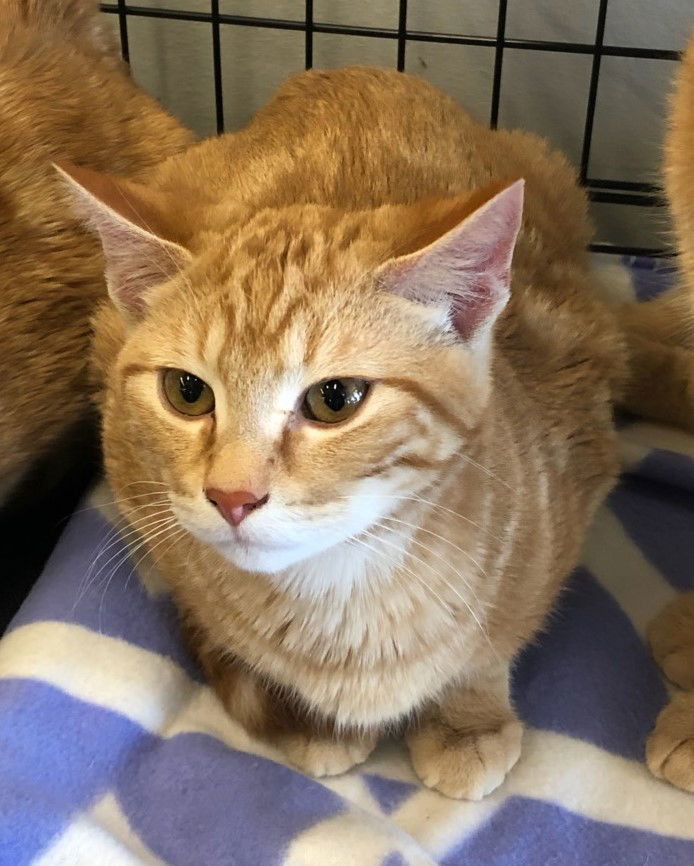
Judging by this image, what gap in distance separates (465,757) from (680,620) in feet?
1.04

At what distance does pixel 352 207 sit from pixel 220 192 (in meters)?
0.18

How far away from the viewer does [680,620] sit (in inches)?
42.6

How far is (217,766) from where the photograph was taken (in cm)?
95

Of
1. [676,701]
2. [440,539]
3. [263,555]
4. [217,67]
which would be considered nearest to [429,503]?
[440,539]

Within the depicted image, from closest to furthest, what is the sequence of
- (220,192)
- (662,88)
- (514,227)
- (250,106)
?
(514,227)
(220,192)
(662,88)
(250,106)

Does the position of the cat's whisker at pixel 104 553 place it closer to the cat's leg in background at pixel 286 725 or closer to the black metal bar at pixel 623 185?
the cat's leg in background at pixel 286 725

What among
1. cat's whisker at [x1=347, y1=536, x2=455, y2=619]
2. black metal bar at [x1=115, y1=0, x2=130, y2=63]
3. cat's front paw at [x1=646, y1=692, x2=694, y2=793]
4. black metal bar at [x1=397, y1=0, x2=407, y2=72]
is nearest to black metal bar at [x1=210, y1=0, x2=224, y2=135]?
black metal bar at [x1=115, y1=0, x2=130, y2=63]

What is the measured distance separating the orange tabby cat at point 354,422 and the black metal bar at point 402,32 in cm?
41

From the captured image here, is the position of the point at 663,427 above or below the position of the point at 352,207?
below

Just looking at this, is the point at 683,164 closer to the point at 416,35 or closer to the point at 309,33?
the point at 416,35

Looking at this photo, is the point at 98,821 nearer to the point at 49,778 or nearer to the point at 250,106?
the point at 49,778

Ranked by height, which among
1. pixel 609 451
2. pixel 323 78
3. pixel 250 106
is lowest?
pixel 609 451

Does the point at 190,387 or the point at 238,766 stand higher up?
the point at 190,387

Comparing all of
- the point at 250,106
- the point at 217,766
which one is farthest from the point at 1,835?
the point at 250,106
